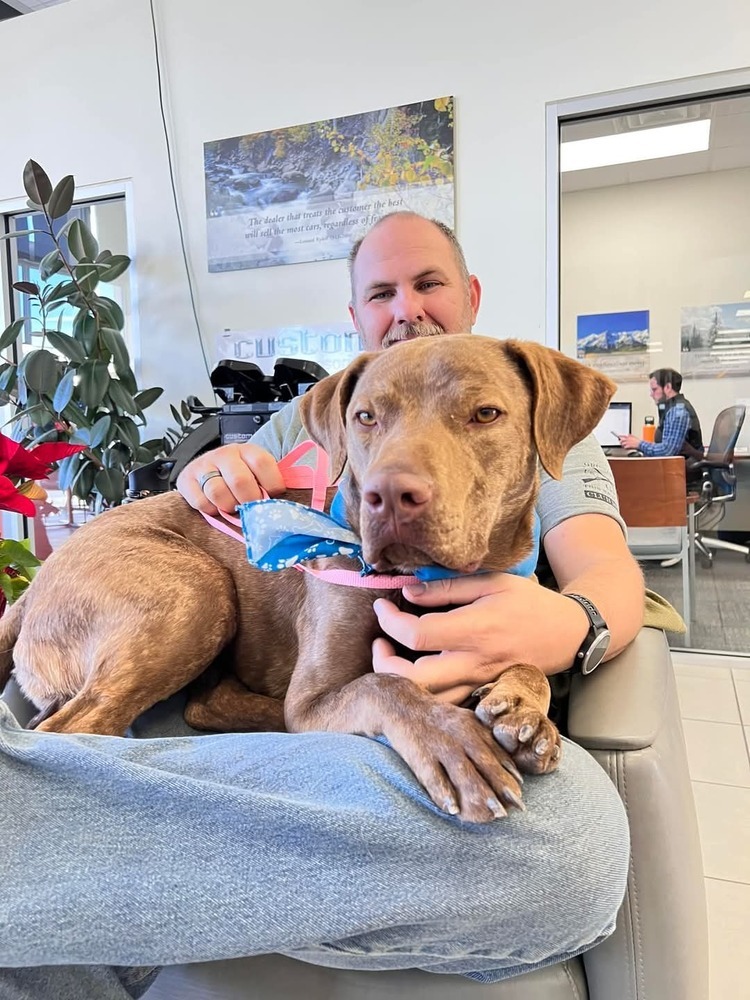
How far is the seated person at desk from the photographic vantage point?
3562 mm

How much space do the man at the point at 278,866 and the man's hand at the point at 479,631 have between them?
0.18 m

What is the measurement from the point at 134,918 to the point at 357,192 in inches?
138

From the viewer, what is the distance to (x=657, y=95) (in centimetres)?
314

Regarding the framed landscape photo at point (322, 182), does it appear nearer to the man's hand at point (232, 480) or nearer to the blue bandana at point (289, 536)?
A: the man's hand at point (232, 480)

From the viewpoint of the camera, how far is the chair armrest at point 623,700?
3.13 feet

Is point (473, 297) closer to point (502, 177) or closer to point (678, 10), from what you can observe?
point (502, 177)

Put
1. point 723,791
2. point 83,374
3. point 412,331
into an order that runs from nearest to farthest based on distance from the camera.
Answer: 1. point 412,331
2. point 723,791
3. point 83,374

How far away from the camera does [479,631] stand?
108 centimetres

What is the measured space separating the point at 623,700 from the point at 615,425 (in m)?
2.84

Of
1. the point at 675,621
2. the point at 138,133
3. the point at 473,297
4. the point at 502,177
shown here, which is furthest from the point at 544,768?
the point at 138,133

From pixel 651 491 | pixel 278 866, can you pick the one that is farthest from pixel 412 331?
pixel 651 491

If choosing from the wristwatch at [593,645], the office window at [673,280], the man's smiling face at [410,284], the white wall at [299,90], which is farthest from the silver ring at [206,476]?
the office window at [673,280]

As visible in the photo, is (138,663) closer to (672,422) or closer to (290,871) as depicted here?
(290,871)

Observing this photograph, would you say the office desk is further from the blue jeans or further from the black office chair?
the blue jeans
